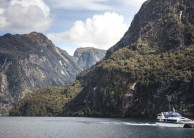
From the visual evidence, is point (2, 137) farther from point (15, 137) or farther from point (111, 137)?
point (111, 137)

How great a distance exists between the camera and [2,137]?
6206 inches

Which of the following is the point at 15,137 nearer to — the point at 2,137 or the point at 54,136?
the point at 2,137

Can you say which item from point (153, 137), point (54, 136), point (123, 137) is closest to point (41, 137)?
point (54, 136)

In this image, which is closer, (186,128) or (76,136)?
(76,136)

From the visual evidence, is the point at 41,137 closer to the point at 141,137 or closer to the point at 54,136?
the point at 54,136

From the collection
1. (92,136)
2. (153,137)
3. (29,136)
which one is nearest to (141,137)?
(153,137)

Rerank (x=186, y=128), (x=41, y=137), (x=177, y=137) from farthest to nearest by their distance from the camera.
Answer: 1. (x=186, y=128)
2. (x=41, y=137)
3. (x=177, y=137)

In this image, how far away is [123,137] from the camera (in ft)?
495

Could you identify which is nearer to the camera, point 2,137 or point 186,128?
point 2,137

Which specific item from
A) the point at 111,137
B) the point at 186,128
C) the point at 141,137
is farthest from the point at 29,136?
the point at 186,128

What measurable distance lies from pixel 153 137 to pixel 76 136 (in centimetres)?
3127

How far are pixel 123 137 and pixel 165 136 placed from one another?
15.8 m

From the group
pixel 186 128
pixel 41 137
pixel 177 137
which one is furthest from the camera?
pixel 186 128

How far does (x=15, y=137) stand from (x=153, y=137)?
54.0 metres
